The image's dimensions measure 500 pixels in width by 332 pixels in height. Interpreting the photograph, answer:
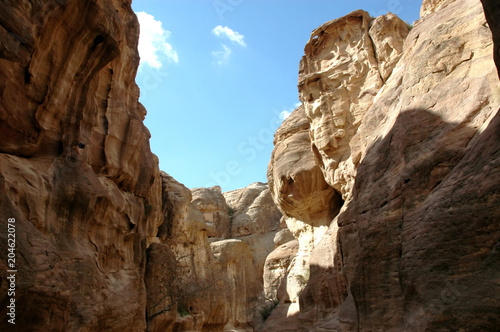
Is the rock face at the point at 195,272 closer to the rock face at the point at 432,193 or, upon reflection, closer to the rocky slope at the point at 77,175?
the rocky slope at the point at 77,175

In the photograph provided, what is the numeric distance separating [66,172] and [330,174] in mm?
12673

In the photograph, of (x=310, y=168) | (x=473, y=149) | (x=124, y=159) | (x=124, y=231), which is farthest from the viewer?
(x=310, y=168)

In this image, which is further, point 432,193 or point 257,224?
point 257,224

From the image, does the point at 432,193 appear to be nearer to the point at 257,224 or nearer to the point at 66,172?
the point at 66,172

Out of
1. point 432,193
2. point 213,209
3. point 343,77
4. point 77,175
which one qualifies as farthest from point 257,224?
point 432,193

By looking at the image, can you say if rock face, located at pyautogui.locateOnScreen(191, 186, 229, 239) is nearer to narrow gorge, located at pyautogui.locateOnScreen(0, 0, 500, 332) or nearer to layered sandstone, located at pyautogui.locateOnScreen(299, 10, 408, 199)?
narrow gorge, located at pyautogui.locateOnScreen(0, 0, 500, 332)

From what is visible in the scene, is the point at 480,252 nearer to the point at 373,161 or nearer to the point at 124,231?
the point at 373,161

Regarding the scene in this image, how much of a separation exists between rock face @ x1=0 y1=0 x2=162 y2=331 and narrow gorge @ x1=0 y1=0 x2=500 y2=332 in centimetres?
4

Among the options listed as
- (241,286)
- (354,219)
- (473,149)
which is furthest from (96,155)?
(241,286)

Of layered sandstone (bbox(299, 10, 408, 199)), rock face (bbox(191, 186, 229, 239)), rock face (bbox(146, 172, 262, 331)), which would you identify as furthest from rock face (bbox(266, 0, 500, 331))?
rock face (bbox(191, 186, 229, 239))

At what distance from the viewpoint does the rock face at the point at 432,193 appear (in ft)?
17.5

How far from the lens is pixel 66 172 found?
34.5 ft

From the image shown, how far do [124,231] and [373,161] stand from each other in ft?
27.8

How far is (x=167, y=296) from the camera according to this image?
16094mm
